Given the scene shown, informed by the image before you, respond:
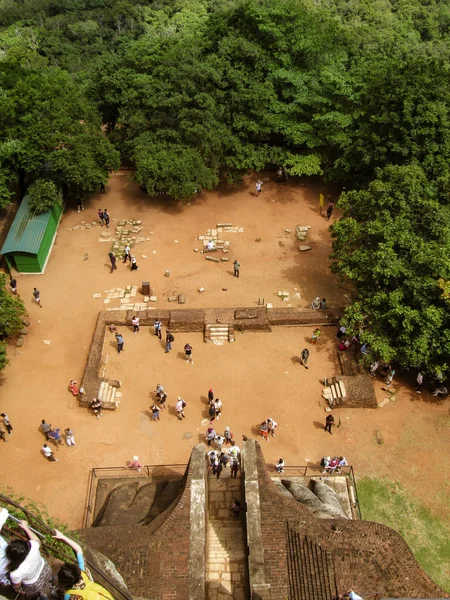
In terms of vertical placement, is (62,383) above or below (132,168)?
below

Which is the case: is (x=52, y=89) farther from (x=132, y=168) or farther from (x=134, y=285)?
(x=134, y=285)

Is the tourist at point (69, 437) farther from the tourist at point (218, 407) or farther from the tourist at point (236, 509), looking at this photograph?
the tourist at point (236, 509)

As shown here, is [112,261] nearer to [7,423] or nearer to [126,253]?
[126,253]

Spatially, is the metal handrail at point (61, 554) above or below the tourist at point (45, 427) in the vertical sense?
above

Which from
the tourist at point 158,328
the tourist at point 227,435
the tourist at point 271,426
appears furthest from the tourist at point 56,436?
the tourist at point 271,426

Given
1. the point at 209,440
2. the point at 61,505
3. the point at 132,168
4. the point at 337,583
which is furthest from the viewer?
the point at 132,168

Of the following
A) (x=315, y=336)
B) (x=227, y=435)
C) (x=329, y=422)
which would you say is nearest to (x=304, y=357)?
(x=315, y=336)

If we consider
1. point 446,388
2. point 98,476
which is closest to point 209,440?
point 98,476
